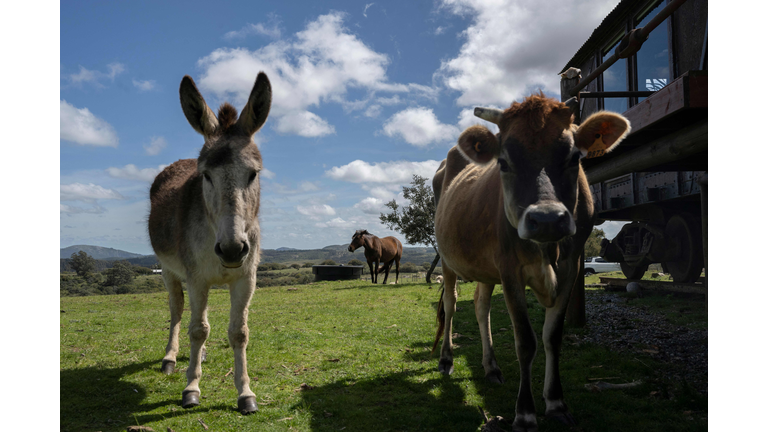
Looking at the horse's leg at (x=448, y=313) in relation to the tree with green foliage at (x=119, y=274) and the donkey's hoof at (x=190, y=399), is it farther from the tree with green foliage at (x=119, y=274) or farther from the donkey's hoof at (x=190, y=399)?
the tree with green foliage at (x=119, y=274)

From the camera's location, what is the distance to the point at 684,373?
15.2 feet

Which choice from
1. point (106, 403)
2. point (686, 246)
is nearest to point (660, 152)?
Result: point (106, 403)

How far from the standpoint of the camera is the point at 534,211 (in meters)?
2.87

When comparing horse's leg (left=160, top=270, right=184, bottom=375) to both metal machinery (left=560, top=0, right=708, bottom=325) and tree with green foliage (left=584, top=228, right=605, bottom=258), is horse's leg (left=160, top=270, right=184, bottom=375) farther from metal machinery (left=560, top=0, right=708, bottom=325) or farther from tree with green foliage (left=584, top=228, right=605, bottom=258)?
tree with green foliage (left=584, top=228, right=605, bottom=258)

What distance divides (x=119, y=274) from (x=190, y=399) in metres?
31.3

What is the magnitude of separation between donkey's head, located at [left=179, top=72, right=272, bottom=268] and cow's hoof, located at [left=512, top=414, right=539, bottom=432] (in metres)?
2.62

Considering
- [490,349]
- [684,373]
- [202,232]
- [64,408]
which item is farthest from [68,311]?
[684,373]

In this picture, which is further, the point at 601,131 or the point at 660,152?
the point at 660,152

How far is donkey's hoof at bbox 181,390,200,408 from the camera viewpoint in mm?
4004

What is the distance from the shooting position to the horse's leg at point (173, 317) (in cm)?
530

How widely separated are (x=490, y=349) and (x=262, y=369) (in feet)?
9.77

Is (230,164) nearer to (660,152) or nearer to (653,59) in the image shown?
(660,152)

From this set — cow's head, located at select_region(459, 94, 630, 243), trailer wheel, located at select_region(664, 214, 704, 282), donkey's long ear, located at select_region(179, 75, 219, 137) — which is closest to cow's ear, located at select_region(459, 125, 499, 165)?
cow's head, located at select_region(459, 94, 630, 243)
